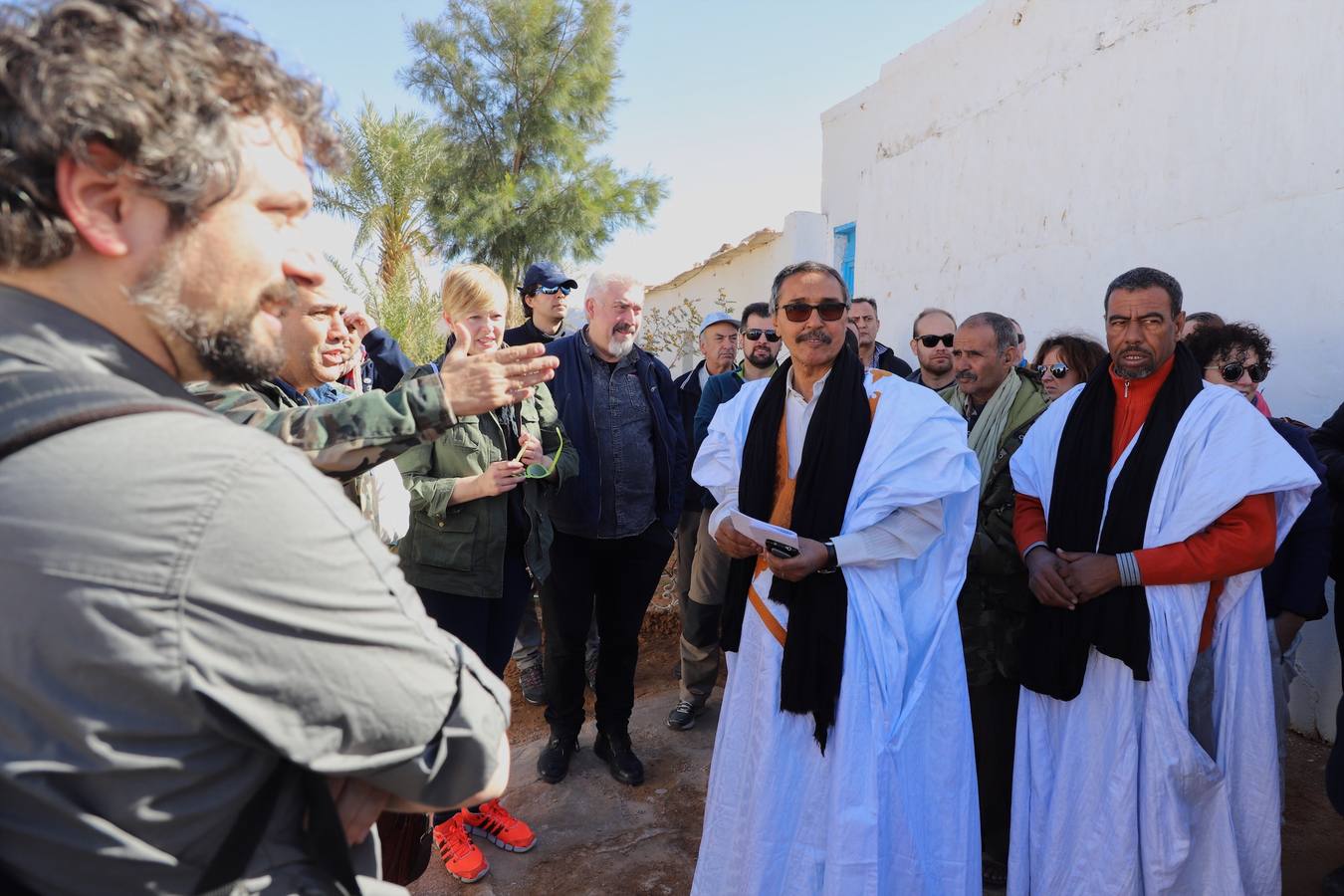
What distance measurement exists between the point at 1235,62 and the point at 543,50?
17.6 m

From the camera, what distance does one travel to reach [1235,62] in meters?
4.74

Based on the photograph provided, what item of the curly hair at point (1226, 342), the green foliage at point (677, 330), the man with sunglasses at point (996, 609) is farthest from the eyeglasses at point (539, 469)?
the green foliage at point (677, 330)

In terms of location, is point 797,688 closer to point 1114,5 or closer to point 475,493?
point 475,493

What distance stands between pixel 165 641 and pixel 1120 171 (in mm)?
6157

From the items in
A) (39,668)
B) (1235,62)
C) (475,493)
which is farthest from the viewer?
(1235,62)

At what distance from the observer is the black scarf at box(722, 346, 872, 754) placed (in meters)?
2.65

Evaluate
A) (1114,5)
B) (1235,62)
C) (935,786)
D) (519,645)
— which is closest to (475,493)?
(935,786)

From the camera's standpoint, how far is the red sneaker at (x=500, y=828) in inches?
137

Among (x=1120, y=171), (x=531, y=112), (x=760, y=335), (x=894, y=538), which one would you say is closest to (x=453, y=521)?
(x=894, y=538)

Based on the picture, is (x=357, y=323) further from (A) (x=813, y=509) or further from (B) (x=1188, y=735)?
(B) (x=1188, y=735)

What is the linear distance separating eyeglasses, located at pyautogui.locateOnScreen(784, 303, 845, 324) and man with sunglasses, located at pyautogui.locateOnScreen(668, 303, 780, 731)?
1.52 meters

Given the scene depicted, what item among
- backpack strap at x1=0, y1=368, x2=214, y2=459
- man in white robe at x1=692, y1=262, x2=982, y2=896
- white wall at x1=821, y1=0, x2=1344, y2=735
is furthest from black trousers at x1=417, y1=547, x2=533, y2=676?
white wall at x1=821, y1=0, x2=1344, y2=735

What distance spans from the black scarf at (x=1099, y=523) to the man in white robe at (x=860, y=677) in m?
0.42

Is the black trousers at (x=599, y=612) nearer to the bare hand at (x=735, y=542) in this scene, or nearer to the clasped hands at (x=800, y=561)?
the bare hand at (x=735, y=542)
